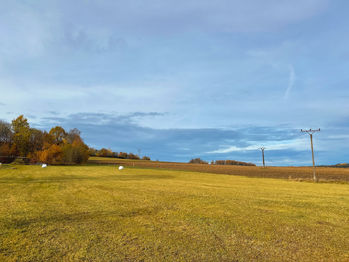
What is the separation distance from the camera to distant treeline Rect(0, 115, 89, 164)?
2359 inches

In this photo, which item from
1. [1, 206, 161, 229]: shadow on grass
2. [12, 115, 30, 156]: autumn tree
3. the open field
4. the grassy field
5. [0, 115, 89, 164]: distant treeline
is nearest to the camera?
the grassy field

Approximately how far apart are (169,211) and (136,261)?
141 inches

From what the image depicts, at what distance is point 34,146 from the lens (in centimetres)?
6581

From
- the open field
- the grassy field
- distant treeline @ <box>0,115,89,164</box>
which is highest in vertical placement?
distant treeline @ <box>0,115,89,164</box>

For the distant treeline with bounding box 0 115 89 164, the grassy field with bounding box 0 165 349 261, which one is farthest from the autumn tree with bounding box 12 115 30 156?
the grassy field with bounding box 0 165 349 261

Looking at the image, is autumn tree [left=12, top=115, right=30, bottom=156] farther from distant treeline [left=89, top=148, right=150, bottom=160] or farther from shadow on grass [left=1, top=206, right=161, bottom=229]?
shadow on grass [left=1, top=206, right=161, bottom=229]

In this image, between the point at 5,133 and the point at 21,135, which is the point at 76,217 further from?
the point at 5,133

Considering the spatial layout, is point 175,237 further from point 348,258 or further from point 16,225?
point 16,225

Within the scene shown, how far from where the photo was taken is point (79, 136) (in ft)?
264

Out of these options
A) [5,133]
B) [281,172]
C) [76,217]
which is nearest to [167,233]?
[76,217]

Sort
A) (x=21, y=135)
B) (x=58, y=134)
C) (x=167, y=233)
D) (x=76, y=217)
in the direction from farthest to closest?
(x=58, y=134) < (x=21, y=135) < (x=76, y=217) < (x=167, y=233)

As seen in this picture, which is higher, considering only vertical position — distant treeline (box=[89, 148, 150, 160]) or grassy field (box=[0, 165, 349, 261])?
distant treeline (box=[89, 148, 150, 160])

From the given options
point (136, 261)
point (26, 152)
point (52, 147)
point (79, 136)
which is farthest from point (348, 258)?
point (79, 136)

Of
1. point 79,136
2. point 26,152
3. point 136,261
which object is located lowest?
point 136,261
